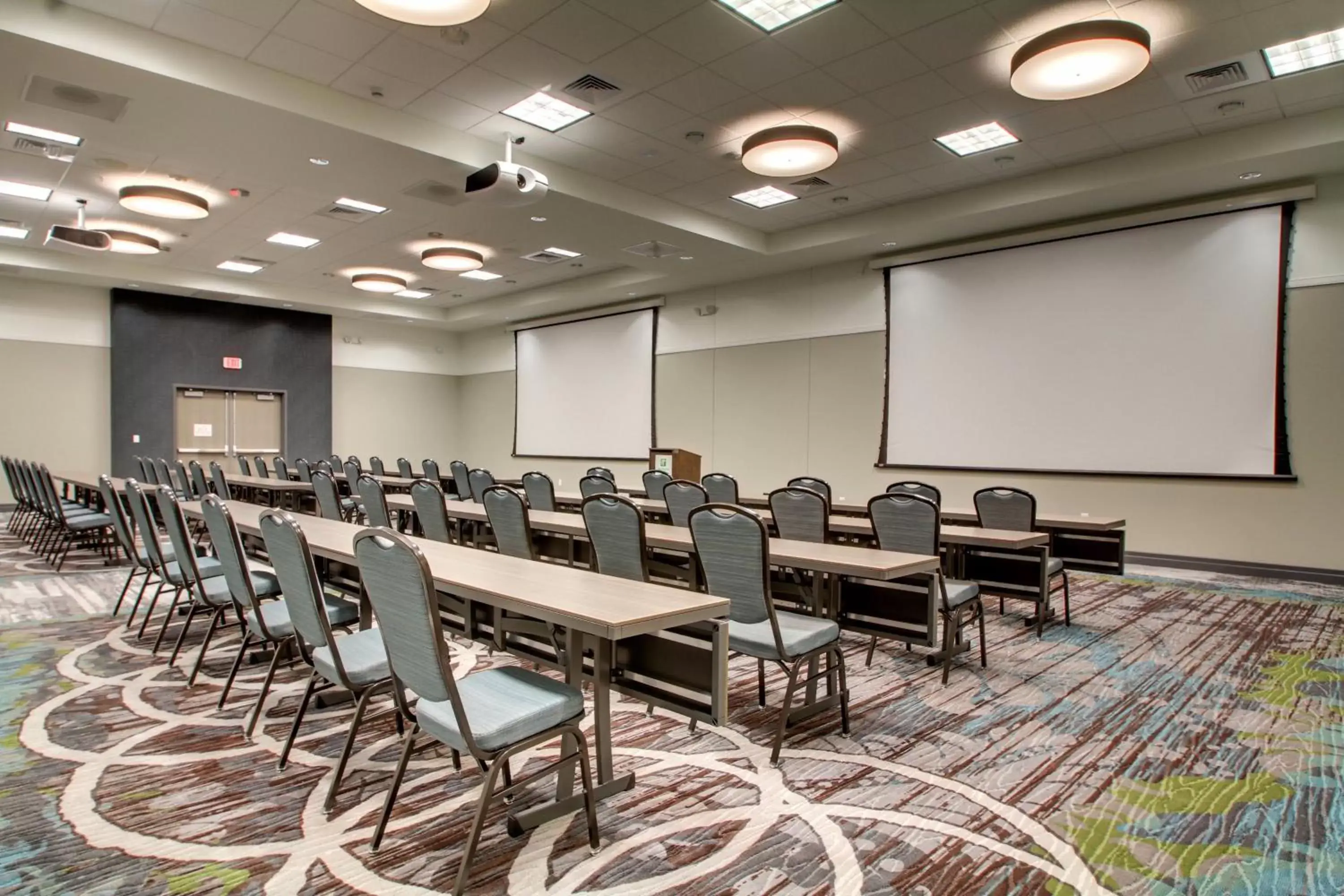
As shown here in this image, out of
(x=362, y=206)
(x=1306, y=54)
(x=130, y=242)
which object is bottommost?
(x=130, y=242)

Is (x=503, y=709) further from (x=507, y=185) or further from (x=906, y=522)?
(x=507, y=185)

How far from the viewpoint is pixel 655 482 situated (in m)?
7.78

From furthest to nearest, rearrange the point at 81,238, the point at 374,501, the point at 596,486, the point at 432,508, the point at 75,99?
the point at 81,238
the point at 596,486
the point at 75,99
the point at 374,501
the point at 432,508

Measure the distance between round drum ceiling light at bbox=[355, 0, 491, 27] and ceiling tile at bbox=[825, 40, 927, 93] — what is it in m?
2.79

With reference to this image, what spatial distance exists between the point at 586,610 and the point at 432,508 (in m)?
2.88

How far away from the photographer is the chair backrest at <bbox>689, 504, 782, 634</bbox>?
2.88 meters

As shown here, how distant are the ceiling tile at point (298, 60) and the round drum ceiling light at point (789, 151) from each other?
329 centimetres

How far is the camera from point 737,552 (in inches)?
116

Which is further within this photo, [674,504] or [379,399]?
[379,399]

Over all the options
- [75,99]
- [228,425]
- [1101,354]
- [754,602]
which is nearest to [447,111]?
[75,99]

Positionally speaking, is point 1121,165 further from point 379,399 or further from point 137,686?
point 379,399

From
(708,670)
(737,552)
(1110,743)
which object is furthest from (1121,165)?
(708,670)

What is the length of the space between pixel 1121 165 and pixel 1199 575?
4083 millimetres

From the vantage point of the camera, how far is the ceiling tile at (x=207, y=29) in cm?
504
